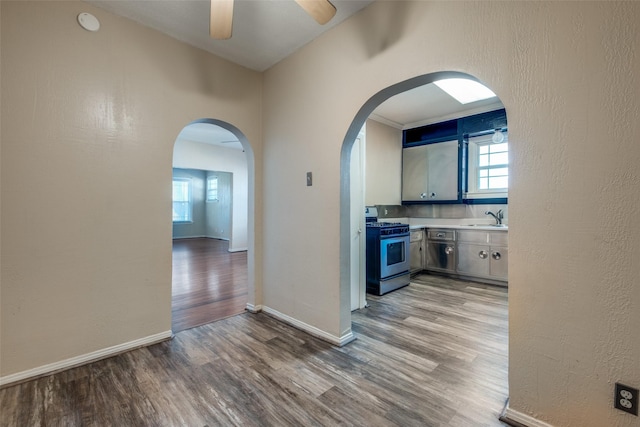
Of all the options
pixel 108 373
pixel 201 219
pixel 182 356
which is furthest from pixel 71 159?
pixel 201 219

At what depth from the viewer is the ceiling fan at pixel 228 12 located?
5.43 feet

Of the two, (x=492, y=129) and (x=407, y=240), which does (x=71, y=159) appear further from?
(x=492, y=129)

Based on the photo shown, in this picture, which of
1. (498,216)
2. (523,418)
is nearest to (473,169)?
(498,216)

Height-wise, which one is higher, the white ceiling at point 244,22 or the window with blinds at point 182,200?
the white ceiling at point 244,22

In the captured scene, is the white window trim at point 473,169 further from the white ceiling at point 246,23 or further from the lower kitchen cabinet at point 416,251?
the white ceiling at point 246,23

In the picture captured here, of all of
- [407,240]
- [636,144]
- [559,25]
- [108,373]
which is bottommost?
[108,373]

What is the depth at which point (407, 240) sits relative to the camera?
427 cm

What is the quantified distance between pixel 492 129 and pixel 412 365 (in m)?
3.95

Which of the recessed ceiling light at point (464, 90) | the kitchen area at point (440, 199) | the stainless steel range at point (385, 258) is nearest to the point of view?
the recessed ceiling light at point (464, 90)

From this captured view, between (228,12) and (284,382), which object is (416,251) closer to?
(284,382)

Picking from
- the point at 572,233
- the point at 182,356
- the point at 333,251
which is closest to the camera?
the point at 572,233

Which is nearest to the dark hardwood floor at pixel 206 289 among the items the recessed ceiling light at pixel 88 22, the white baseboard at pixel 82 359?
the white baseboard at pixel 82 359

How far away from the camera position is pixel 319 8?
1.71 meters

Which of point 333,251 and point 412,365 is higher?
point 333,251
